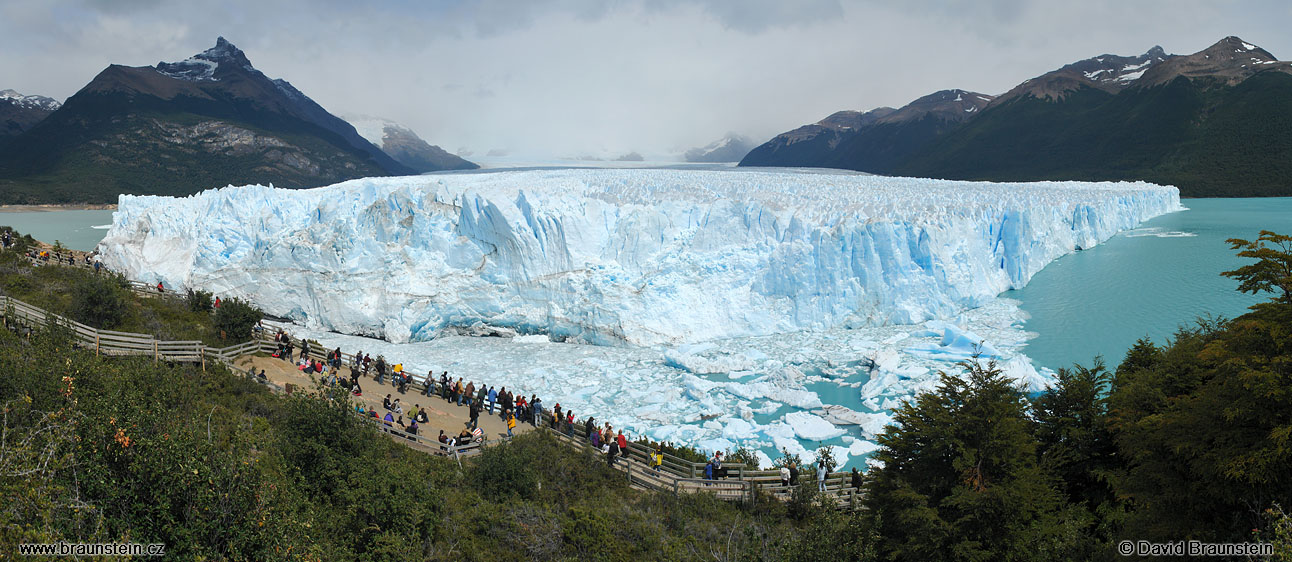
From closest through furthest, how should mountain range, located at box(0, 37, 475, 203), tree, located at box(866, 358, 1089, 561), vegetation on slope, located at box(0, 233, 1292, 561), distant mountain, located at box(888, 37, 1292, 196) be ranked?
vegetation on slope, located at box(0, 233, 1292, 561), tree, located at box(866, 358, 1089, 561), distant mountain, located at box(888, 37, 1292, 196), mountain range, located at box(0, 37, 475, 203)

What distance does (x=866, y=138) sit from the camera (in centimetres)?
10831

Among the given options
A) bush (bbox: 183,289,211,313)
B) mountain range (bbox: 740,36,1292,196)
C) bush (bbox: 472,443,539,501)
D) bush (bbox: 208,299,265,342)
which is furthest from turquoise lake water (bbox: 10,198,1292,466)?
mountain range (bbox: 740,36,1292,196)

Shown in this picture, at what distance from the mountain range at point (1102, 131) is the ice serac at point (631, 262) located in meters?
58.9

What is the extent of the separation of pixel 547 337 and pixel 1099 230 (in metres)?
25.4

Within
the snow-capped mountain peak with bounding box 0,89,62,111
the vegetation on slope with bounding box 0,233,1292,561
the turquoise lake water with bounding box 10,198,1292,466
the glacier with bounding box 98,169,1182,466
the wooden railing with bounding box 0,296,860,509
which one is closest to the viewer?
the vegetation on slope with bounding box 0,233,1292,561

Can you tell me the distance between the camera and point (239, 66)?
118 m

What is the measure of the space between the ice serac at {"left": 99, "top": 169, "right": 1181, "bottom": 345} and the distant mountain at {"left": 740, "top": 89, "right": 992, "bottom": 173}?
85443 mm

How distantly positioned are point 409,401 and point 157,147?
89003 millimetres

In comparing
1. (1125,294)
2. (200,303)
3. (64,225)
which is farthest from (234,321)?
(64,225)

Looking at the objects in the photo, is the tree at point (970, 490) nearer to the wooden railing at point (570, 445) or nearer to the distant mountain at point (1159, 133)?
the wooden railing at point (570, 445)

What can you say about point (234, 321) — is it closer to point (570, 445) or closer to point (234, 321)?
point (234, 321)

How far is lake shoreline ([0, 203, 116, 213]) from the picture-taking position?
58531mm

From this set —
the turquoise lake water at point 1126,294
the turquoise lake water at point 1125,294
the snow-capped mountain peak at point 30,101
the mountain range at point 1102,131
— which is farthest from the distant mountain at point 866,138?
the snow-capped mountain peak at point 30,101

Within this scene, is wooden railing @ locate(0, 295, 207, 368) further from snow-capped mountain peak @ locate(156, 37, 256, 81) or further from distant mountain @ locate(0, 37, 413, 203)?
snow-capped mountain peak @ locate(156, 37, 256, 81)
